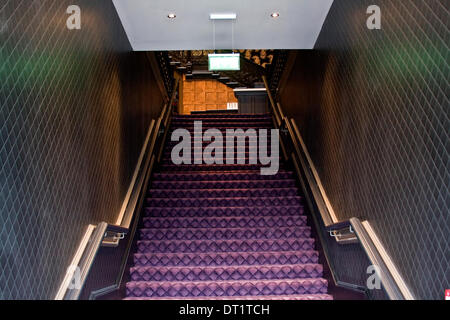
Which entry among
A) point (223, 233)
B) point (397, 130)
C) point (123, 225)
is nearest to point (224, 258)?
point (223, 233)

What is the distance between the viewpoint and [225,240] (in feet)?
19.3

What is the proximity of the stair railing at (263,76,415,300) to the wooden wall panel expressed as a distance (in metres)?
7.15

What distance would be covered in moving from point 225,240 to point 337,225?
177 centimetres

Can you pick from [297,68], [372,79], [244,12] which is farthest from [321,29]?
[372,79]

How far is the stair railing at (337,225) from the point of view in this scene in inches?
127

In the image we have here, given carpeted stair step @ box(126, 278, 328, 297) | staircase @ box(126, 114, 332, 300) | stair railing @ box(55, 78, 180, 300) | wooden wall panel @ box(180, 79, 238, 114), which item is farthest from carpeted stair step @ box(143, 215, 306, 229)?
wooden wall panel @ box(180, 79, 238, 114)

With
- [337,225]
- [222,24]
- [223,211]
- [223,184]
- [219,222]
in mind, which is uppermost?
[222,24]

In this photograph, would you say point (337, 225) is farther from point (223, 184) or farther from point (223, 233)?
point (223, 184)

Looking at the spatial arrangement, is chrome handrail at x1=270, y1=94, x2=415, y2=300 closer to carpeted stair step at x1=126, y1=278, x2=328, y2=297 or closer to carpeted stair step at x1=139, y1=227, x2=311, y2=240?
carpeted stair step at x1=126, y1=278, x2=328, y2=297

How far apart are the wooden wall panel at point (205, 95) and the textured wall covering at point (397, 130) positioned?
36.2 ft

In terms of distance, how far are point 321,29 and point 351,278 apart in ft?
11.0

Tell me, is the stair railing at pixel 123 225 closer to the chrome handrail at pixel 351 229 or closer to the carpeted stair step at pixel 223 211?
the carpeted stair step at pixel 223 211

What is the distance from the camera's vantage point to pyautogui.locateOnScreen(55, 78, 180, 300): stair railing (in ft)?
11.2

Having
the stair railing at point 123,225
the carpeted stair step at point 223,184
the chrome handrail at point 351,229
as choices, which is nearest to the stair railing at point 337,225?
the chrome handrail at point 351,229
